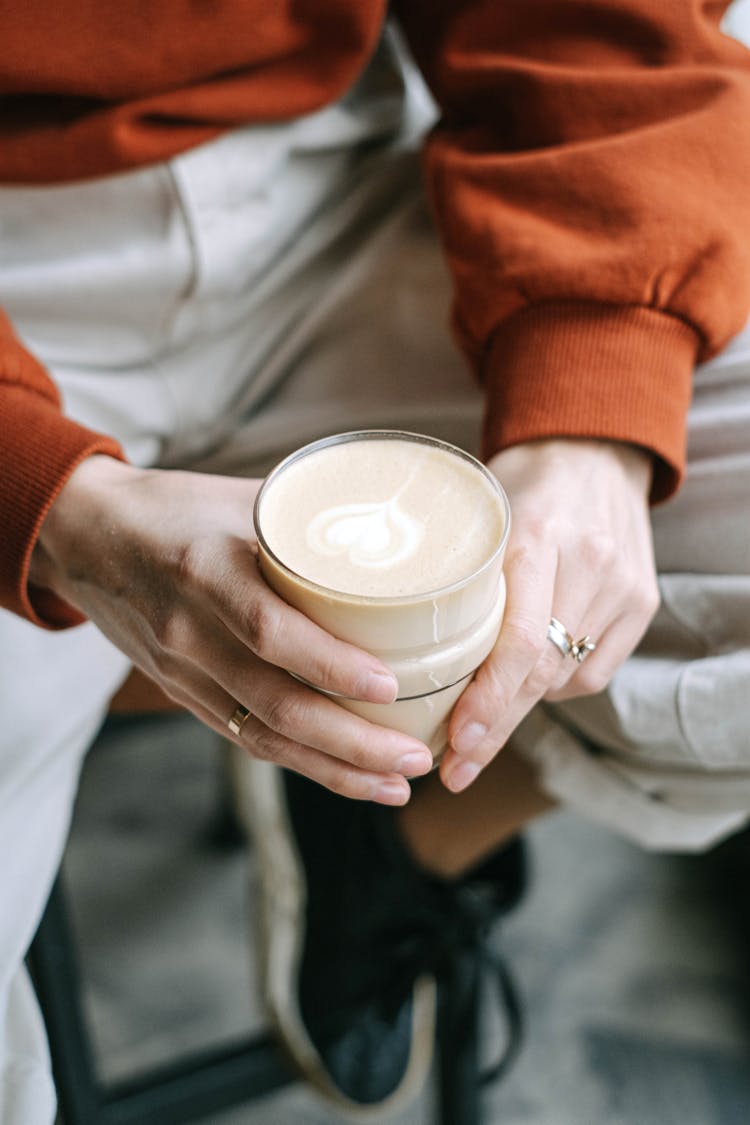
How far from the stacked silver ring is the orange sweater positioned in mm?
115

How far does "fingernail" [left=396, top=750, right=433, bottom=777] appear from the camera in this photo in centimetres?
47

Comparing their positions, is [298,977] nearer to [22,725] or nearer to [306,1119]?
[306,1119]

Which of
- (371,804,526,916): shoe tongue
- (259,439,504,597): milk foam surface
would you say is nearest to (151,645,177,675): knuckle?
(259,439,504,597): milk foam surface

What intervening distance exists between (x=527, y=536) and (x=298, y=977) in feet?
2.01

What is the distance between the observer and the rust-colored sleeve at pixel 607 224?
58 centimetres

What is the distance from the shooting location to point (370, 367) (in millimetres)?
729

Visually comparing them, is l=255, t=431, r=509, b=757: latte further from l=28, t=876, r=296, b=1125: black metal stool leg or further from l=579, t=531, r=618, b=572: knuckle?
l=28, t=876, r=296, b=1125: black metal stool leg

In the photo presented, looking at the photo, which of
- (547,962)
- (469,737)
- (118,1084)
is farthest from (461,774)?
(547,962)

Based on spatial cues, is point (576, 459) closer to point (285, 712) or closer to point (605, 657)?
point (605, 657)

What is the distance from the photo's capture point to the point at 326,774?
0.49 meters

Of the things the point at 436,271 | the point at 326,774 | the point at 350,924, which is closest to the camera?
the point at 326,774

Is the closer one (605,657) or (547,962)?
(605,657)

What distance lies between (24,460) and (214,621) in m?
0.15

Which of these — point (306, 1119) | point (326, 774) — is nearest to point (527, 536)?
point (326, 774)
